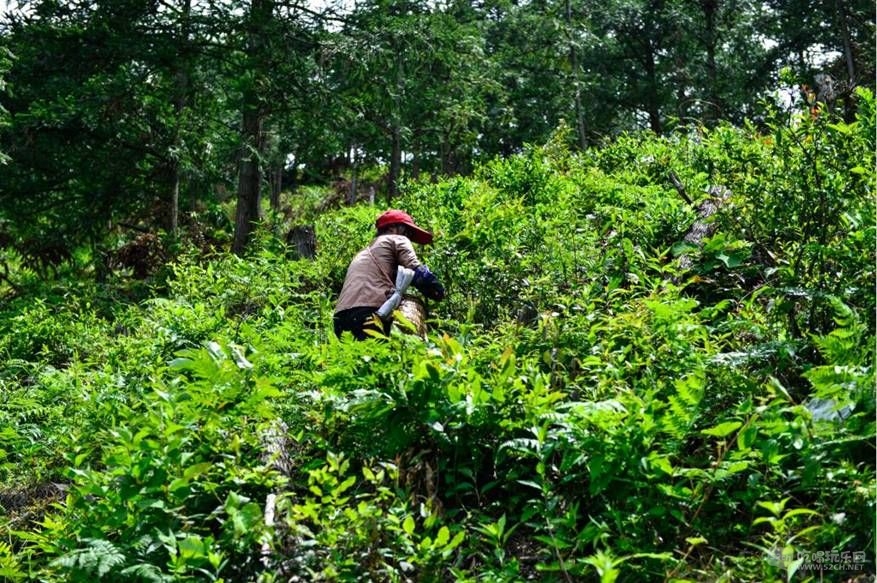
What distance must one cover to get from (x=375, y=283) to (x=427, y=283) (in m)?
0.48

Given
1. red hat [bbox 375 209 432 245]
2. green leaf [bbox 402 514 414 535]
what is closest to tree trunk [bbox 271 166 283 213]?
red hat [bbox 375 209 432 245]

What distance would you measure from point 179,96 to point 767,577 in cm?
1471

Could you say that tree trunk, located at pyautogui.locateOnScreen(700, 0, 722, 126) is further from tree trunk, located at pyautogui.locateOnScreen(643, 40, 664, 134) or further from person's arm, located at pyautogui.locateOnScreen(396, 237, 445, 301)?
person's arm, located at pyautogui.locateOnScreen(396, 237, 445, 301)

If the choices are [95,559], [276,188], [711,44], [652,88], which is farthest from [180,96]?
[652,88]

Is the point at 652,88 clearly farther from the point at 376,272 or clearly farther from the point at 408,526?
the point at 408,526

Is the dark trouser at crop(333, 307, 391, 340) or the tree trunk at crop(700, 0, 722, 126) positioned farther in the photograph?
the tree trunk at crop(700, 0, 722, 126)

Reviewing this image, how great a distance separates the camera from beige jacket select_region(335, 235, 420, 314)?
7816 millimetres

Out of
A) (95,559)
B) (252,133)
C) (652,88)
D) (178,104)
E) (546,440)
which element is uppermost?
(652,88)

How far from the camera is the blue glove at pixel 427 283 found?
802 centimetres

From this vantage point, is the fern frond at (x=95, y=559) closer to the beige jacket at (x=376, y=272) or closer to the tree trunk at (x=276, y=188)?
the beige jacket at (x=376, y=272)

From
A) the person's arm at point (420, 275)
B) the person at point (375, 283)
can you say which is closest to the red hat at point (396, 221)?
the person at point (375, 283)

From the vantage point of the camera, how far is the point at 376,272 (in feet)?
26.3

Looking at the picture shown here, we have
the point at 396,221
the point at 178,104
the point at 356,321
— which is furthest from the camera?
the point at 178,104

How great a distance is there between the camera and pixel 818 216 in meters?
6.08
